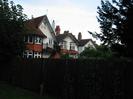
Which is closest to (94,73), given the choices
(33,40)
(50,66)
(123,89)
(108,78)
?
(108,78)

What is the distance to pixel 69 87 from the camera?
15.6 meters

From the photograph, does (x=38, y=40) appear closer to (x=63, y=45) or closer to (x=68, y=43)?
(x=63, y=45)

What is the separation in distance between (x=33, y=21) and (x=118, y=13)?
40.6m

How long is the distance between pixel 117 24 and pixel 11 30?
37.8 feet

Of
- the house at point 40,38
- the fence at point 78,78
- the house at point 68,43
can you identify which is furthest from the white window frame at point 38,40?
the fence at point 78,78

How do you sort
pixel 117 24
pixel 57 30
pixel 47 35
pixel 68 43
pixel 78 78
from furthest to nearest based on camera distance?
Answer: 1. pixel 57 30
2. pixel 68 43
3. pixel 47 35
4. pixel 117 24
5. pixel 78 78

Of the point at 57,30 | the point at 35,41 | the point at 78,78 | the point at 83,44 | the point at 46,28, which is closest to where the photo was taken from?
the point at 78,78

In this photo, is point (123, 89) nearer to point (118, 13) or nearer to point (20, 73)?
point (118, 13)

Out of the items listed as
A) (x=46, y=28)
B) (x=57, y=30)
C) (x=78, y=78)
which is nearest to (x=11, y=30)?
(x=78, y=78)

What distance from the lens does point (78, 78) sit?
14.9 meters

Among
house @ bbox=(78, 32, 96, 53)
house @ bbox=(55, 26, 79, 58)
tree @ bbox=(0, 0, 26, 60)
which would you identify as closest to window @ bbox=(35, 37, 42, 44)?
house @ bbox=(55, 26, 79, 58)

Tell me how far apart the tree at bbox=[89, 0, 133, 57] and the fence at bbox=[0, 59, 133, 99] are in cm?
372

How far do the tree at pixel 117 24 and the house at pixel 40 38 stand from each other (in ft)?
107

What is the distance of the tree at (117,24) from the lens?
17.4 metres
